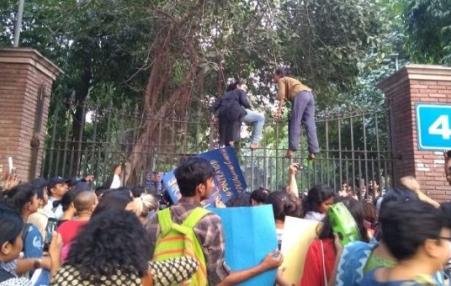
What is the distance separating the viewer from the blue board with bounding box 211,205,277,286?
2619mm

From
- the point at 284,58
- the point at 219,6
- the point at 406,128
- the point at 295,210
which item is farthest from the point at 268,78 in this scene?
the point at 295,210

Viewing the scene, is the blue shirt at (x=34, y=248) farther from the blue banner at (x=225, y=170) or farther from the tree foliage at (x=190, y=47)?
the tree foliage at (x=190, y=47)

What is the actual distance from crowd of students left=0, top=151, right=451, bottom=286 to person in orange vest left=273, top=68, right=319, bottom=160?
3240mm

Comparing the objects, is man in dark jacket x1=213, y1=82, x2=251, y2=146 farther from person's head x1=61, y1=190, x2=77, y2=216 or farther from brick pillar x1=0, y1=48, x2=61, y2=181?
person's head x1=61, y1=190, x2=77, y2=216

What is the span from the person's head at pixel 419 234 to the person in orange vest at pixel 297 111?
494 cm

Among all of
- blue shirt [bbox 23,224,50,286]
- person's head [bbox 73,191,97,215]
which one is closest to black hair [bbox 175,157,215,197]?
person's head [bbox 73,191,97,215]

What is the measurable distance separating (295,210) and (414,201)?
168 cm

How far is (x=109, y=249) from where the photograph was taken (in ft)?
6.10

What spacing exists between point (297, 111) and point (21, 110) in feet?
13.3

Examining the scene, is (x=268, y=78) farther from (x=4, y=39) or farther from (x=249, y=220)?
(x=249, y=220)

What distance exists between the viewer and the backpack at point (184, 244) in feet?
7.55

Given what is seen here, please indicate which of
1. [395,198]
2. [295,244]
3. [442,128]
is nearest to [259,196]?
[295,244]

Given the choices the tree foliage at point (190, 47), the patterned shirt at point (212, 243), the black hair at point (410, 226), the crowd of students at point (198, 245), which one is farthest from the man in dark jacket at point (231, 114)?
the black hair at point (410, 226)

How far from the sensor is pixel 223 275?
2.40m
